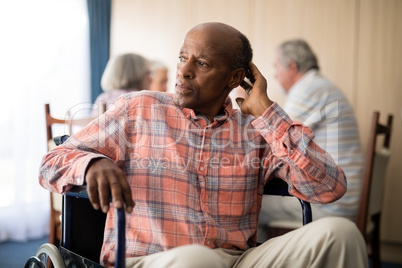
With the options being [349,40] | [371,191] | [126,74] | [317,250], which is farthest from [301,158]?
[349,40]

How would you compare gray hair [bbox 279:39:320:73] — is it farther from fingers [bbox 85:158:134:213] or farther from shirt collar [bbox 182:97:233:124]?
fingers [bbox 85:158:134:213]

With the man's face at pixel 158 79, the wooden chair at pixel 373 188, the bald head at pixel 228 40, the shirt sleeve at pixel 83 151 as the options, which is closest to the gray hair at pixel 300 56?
the wooden chair at pixel 373 188

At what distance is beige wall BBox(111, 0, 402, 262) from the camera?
3098mm

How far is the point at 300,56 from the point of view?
2.61 m

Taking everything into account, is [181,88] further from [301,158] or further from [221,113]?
[301,158]

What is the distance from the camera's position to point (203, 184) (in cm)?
129

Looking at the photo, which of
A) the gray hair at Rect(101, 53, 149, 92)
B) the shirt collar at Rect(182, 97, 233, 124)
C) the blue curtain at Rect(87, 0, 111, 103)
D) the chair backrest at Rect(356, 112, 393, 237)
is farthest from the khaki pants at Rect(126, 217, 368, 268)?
the blue curtain at Rect(87, 0, 111, 103)

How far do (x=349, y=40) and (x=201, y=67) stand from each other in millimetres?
2184

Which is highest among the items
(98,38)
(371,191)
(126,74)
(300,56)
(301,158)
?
(98,38)

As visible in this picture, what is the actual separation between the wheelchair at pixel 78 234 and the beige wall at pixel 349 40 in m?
2.08

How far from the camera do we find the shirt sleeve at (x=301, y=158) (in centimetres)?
123

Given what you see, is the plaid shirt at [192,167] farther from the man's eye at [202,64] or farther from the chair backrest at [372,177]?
the chair backrest at [372,177]

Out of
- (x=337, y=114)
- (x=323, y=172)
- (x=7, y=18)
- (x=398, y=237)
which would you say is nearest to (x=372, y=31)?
(x=337, y=114)

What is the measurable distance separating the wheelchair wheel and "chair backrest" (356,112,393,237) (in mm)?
1537
